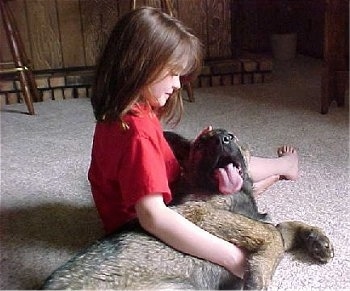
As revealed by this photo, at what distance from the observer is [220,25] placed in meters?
2.82

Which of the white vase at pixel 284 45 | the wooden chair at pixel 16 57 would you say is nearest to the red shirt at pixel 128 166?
the wooden chair at pixel 16 57

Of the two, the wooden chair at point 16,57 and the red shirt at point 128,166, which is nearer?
the red shirt at point 128,166

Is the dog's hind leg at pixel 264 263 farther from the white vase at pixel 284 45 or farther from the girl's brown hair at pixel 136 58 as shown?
the white vase at pixel 284 45

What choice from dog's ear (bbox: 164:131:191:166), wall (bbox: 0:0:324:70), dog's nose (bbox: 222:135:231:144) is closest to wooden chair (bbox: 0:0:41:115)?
wall (bbox: 0:0:324:70)

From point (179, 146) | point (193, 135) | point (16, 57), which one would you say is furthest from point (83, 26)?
point (179, 146)

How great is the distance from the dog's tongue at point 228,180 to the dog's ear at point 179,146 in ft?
0.50

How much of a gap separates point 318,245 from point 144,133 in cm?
37

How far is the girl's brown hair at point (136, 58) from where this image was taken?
3.33ft

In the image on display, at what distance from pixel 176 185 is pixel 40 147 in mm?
860

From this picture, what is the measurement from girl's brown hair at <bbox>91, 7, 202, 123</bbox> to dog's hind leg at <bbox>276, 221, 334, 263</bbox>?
1.16 feet

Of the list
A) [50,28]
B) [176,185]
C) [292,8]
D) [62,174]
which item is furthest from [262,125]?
[292,8]

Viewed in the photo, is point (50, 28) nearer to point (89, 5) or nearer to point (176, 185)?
point (89, 5)

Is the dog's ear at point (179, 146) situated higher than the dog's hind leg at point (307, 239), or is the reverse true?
the dog's ear at point (179, 146)

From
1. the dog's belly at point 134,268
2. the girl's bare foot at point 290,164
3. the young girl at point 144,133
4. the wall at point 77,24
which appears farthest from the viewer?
the wall at point 77,24
